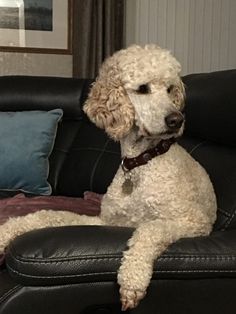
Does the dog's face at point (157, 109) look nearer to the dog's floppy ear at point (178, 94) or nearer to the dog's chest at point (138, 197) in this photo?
the dog's floppy ear at point (178, 94)

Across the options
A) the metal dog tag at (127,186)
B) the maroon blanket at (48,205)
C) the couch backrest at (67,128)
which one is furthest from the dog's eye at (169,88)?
the couch backrest at (67,128)

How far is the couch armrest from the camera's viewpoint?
117 cm

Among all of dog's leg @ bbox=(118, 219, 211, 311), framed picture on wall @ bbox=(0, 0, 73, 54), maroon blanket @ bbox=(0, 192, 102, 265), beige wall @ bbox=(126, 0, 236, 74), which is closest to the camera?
dog's leg @ bbox=(118, 219, 211, 311)

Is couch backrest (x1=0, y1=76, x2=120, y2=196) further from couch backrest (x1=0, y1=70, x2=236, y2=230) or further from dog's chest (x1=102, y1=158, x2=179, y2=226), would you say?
dog's chest (x1=102, y1=158, x2=179, y2=226)

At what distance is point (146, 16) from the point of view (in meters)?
3.17

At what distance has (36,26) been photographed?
3.02 meters

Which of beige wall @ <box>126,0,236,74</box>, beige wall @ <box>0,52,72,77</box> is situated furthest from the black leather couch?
beige wall @ <box>126,0,236,74</box>

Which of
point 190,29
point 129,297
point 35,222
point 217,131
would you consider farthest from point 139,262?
point 190,29

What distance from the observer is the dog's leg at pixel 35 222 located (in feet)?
4.69

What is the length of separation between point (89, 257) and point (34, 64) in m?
2.05

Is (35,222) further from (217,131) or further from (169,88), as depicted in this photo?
(217,131)

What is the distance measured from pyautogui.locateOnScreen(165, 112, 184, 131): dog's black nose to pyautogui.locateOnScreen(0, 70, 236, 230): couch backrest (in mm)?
270

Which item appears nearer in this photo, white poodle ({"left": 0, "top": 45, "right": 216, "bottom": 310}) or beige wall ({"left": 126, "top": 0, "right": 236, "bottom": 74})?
white poodle ({"left": 0, "top": 45, "right": 216, "bottom": 310})

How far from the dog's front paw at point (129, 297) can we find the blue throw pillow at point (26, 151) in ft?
3.67
